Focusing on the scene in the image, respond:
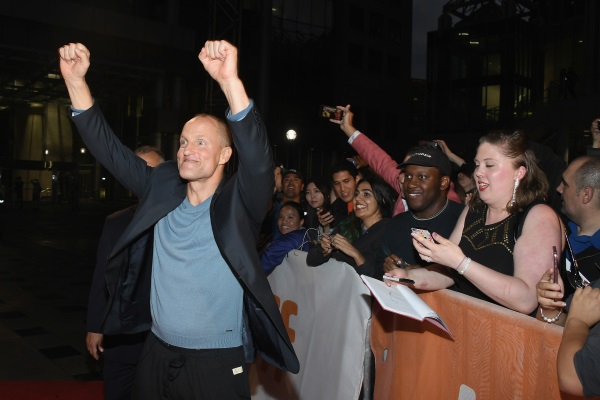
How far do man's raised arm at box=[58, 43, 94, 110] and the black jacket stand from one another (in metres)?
0.06

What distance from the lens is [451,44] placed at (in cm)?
3528

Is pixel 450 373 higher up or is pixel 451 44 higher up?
pixel 451 44

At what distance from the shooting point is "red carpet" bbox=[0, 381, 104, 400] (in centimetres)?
436

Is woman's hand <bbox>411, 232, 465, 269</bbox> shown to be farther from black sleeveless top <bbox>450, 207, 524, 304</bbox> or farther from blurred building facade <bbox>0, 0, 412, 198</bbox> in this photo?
blurred building facade <bbox>0, 0, 412, 198</bbox>

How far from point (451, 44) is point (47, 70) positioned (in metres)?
24.5

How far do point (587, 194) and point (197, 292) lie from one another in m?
2.31

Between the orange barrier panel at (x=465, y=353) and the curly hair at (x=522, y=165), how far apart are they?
564 mm

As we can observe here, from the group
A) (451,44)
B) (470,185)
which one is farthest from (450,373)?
(451,44)

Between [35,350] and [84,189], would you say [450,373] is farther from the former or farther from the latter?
[84,189]

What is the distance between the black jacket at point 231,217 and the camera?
230 centimetres

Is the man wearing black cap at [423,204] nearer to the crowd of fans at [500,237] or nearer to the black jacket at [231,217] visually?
the crowd of fans at [500,237]

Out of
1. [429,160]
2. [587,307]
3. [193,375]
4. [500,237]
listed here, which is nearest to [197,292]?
[193,375]

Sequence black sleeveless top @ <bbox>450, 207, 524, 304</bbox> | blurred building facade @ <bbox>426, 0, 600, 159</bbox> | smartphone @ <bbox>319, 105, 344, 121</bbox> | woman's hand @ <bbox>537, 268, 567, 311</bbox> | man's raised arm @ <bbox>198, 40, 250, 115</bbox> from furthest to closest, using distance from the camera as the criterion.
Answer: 1. blurred building facade @ <bbox>426, 0, 600, 159</bbox>
2. smartphone @ <bbox>319, 105, 344, 121</bbox>
3. black sleeveless top @ <bbox>450, 207, 524, 304</bbox>
4. man's raised arm @ <bbox>198, 40, 250, 115</bbox>
5. woman's hand @ <bbox>537, 268, 567, 311</bbox>

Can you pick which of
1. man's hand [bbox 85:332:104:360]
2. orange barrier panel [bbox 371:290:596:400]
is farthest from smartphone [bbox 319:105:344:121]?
man's hand [bbox 85:332:104:360]
